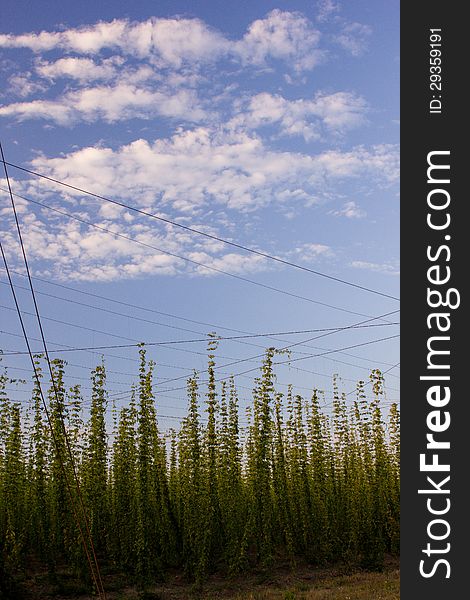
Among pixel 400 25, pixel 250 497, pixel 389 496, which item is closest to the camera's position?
pixel 400 25

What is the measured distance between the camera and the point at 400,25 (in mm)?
5438

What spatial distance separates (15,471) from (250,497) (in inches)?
174

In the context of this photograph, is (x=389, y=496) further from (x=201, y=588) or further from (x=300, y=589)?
(x=201, y=588)

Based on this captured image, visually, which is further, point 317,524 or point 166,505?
point 317,524

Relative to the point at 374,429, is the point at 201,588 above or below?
below

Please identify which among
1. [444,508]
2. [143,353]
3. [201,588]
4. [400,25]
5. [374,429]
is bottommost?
[201,588]

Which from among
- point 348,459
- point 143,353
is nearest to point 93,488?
point 143,353

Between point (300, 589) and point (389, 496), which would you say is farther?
point (389, 496)

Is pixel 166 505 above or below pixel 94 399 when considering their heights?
below

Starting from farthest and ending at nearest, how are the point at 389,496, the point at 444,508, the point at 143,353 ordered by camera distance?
the point at 389,496
the point at 143,353
the point at 444,508

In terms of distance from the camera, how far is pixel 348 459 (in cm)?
1514

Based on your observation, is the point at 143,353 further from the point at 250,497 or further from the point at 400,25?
the point at 400,25

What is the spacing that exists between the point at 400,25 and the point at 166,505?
30.4ft

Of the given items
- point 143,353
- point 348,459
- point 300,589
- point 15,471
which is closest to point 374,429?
point 348,459
